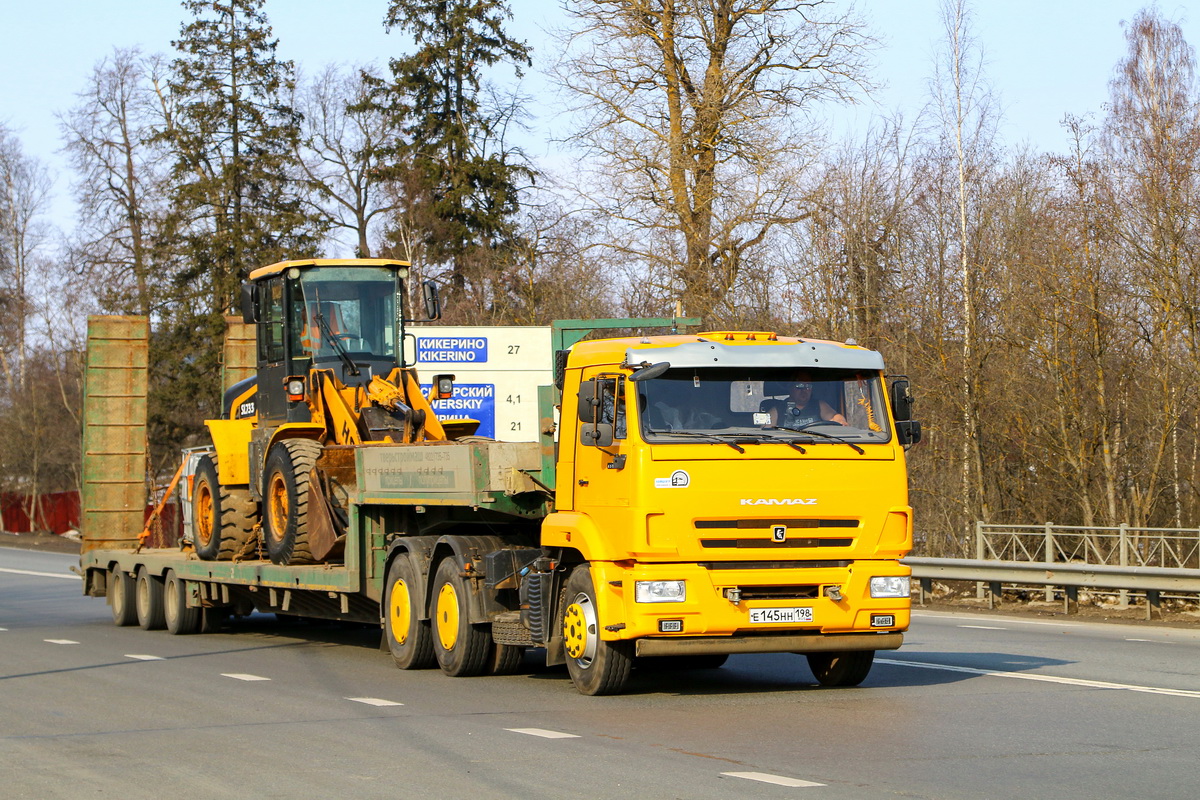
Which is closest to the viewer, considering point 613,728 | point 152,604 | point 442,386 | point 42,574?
point 613,728

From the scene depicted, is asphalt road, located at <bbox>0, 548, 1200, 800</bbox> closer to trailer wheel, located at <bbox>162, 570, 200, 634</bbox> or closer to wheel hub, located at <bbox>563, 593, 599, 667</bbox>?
wheel hub, located at <bbox>563, 593, 599, 667</bbox>

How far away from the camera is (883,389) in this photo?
38.0ft

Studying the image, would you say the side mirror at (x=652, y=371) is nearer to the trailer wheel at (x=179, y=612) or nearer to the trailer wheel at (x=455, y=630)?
the trailer wheel at (x=455, y=630)

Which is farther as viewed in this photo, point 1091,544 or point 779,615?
point 1091,544

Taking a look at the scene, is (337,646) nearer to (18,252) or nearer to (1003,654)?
(1003,654)

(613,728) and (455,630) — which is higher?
Result: (455,630)

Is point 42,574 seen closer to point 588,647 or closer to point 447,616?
point 447,616

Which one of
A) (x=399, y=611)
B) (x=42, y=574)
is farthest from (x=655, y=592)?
(x=42, y=574)

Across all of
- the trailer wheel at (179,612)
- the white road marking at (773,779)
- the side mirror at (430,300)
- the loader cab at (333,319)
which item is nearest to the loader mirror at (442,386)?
the loader cab at (333,319)

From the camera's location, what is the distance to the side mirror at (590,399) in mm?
11211

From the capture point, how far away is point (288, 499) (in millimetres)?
16047

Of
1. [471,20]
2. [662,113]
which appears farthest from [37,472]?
[662,113]

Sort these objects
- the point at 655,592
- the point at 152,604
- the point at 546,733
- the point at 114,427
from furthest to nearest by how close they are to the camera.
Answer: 1. the point at 114,427
2. the point at 152,604
3. the point at 655,592
4. the point at 546,733

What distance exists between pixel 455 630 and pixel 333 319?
5799mm
